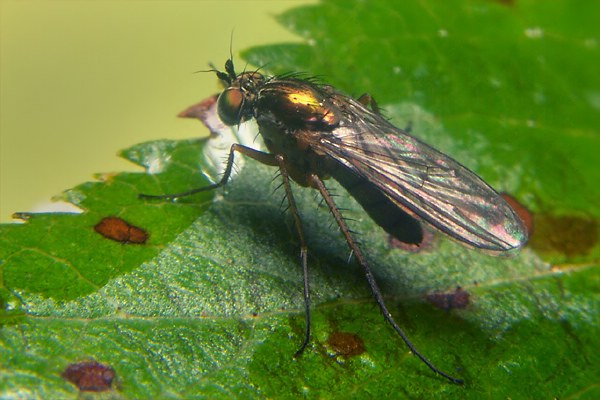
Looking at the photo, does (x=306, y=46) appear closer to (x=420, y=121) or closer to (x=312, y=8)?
(x=312, y=8)

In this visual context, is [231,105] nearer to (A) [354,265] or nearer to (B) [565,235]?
(A) [354,265]

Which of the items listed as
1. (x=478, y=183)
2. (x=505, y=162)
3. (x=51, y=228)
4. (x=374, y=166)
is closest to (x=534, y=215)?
(x=505, y=162)

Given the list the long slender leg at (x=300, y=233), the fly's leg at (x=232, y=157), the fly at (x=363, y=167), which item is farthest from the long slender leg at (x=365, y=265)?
the fly's leg at (x=232, y=157)

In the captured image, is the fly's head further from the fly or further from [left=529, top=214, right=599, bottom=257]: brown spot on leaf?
[left=529, top=214, right=599, bottom=257]: brown spot on leaf

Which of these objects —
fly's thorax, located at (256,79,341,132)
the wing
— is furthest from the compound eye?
the wing

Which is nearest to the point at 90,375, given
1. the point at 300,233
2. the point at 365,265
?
the point at 300,233

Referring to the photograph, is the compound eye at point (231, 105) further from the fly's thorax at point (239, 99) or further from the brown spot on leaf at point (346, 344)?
the brown spot on leaf at point (346, 344)
